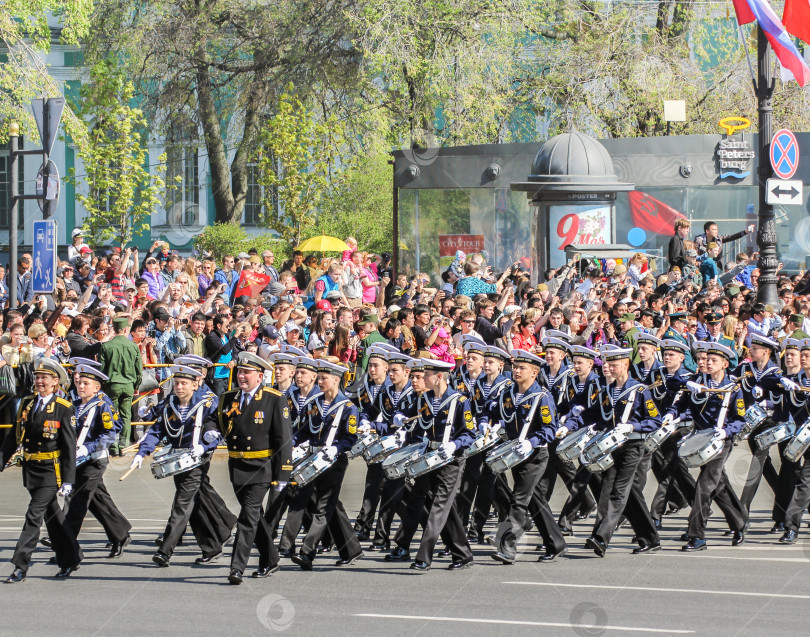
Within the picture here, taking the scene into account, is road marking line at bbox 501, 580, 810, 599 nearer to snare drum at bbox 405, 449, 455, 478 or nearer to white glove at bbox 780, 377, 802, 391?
snare drum at bbox 405, 449, 455, 478

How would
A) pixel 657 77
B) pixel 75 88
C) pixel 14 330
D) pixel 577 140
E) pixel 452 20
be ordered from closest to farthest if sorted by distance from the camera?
pixel 14 330
pixel 577 140
pixel 452 20
pixel 657 77
pixel 75 88

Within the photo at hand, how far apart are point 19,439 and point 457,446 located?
3556mm

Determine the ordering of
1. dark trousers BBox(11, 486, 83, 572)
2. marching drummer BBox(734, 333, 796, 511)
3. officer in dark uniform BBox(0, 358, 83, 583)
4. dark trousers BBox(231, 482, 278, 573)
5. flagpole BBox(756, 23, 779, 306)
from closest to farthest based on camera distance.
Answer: dark trousers BBox(231, 482, 278, 573), dark trousers BBox(11, 486, 83, 572), officer in dark uniform BBox(0, 358, 83, 583), marching drummer BBox(734, 333, 796, 511), flagpole BBox(756, 23, 779, 306)

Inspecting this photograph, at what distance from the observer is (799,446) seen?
12.7 meters

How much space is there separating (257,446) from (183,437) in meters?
0.91

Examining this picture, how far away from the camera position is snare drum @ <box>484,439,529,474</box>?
11719 millimetres

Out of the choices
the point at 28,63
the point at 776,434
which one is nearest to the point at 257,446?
the point at 776,434

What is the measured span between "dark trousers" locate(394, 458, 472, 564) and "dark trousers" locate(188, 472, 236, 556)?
58.9 inches

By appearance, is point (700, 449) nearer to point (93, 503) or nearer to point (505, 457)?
point (505, 457)

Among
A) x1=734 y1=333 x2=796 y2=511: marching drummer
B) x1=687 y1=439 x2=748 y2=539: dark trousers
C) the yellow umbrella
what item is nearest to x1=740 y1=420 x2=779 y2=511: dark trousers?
x1=734 y1=333 x2=796 y2=511: marching drummer

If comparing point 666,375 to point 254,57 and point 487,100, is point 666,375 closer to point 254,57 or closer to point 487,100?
point 487,100

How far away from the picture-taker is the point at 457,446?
11688mm

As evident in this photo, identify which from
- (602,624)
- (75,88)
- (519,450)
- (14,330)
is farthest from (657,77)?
(602,624)

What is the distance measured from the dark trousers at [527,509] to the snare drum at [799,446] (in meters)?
2.33
